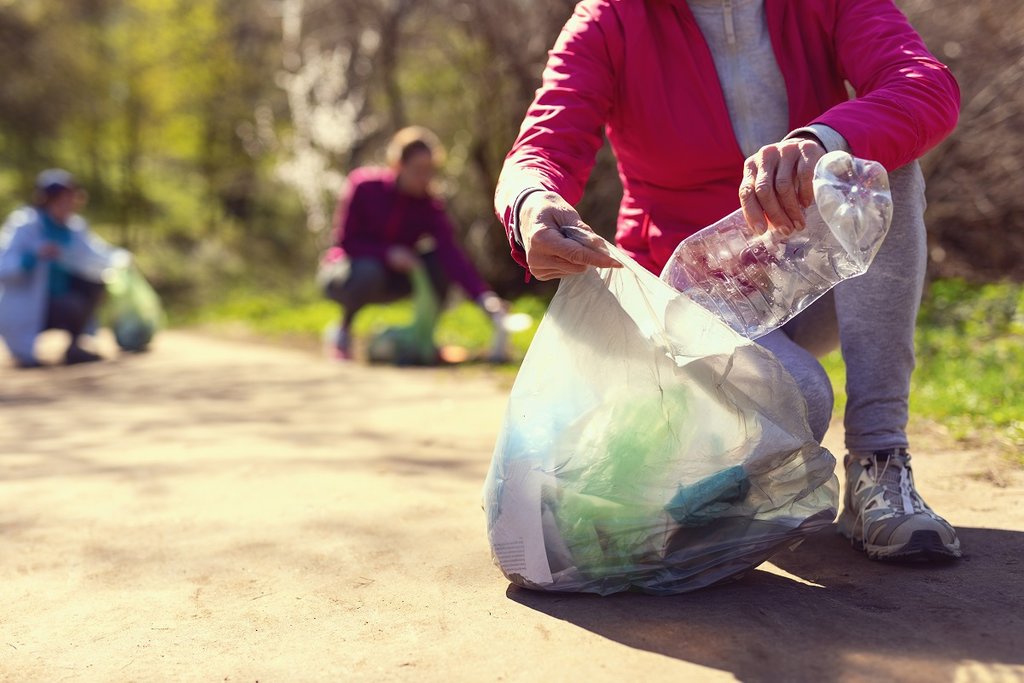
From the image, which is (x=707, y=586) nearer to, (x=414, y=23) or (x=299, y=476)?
(x=299, y=476)

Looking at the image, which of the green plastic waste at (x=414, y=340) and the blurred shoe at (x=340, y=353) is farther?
the blurred shoe at (x=340, y=353)

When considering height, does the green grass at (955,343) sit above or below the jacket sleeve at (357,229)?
A: below

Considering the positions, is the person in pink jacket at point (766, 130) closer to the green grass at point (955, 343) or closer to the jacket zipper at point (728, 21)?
the jacket zipper at point (728, 21)

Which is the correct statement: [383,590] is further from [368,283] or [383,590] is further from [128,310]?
[128,310]

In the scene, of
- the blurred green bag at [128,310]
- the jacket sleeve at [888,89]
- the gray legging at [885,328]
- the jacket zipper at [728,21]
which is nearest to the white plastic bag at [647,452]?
the gray legging at [885,328]

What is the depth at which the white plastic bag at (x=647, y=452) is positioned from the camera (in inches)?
78.0

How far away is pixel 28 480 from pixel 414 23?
294 inches

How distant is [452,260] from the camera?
665 centimetres

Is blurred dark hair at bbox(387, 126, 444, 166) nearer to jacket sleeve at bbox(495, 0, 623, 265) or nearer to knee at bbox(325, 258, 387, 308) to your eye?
knee at bbox(325, 258, 387, 308)

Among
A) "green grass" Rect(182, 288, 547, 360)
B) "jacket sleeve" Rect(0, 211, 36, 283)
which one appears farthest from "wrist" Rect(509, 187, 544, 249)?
"jacket sleeve" Rect(0, 211, 36, 283)

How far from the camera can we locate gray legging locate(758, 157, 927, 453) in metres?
2.30

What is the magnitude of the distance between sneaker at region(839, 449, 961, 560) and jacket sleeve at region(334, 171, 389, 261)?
15.3ft

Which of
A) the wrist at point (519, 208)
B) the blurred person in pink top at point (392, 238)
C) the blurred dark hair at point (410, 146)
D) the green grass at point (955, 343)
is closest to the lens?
the wrist at point (519, 208)

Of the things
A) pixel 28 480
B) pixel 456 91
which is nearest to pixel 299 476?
pixel 28 480
